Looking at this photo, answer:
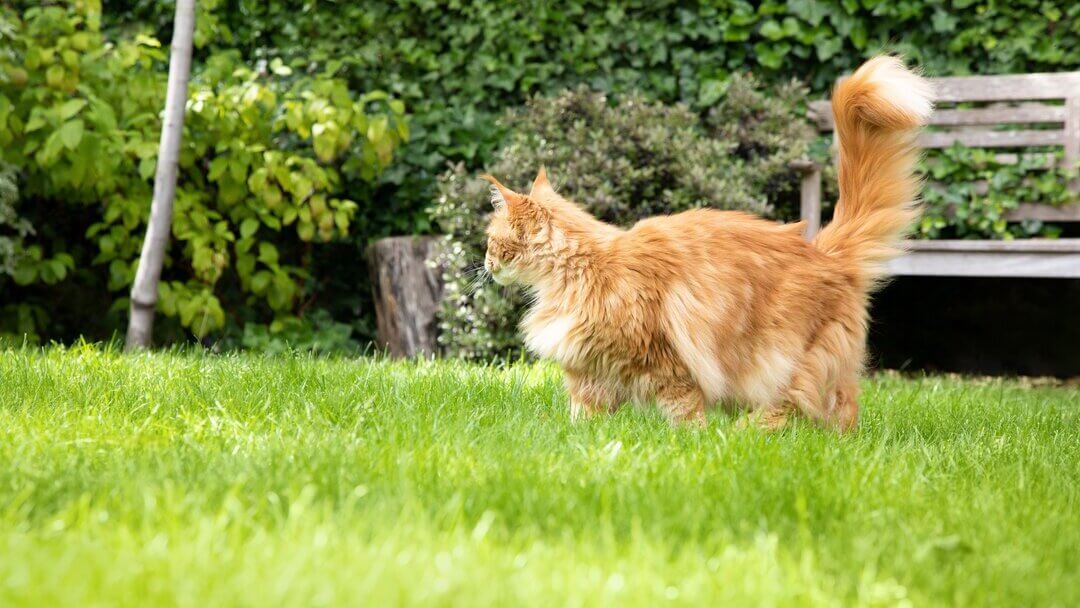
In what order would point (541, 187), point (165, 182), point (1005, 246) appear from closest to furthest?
1. point (541, 187)
2. point (165, 182)
3. point (1005, 246)

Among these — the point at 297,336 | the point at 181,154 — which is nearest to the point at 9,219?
the point at 181,154

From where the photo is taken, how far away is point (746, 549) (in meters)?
1.90

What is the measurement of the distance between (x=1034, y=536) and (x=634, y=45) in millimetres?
4494

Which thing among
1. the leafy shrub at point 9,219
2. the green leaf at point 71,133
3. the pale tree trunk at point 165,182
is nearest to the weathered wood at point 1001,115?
the pale tree trunk at point 165,182

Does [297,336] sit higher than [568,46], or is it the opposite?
[568,46]

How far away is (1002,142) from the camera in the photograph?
5555mm

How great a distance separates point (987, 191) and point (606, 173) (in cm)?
204

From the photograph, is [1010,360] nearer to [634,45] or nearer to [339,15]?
[634,45]

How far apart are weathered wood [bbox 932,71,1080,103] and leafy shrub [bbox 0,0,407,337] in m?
2.83

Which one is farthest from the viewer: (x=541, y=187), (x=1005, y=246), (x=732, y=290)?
(x=1005, y=246)

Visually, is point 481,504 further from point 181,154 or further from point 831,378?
point 181,154

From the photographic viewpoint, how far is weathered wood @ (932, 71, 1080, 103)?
541 cm

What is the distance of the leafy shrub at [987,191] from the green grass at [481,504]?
2.44m

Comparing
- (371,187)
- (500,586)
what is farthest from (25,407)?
(371,187)
